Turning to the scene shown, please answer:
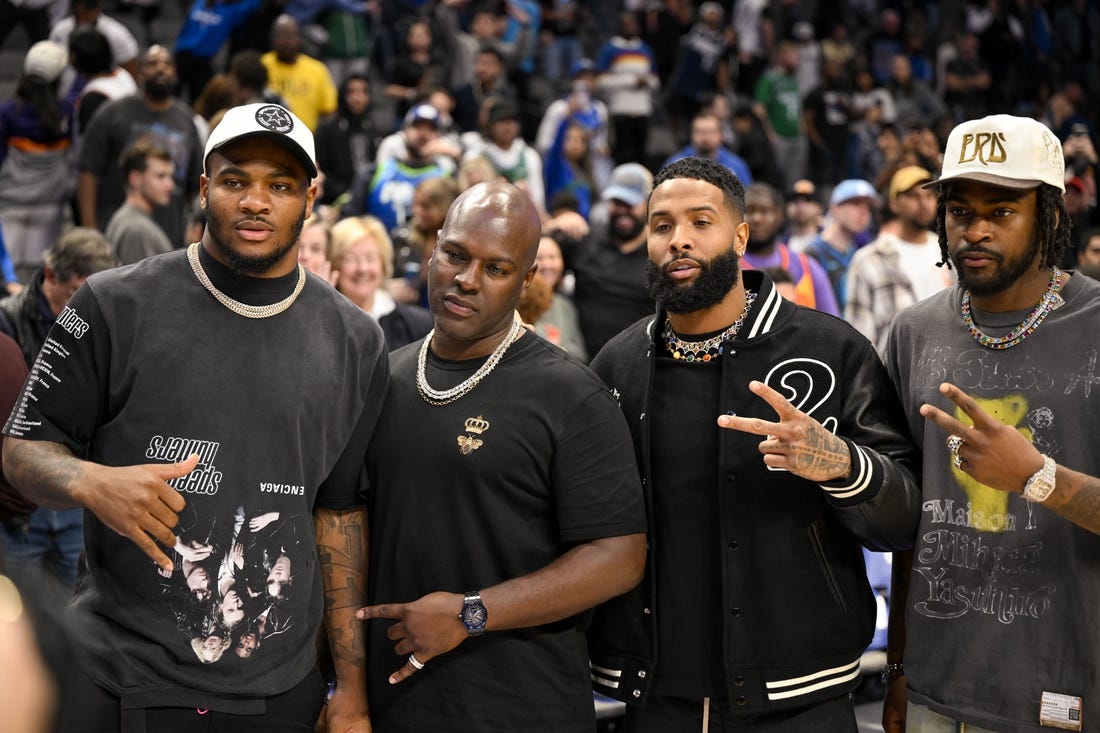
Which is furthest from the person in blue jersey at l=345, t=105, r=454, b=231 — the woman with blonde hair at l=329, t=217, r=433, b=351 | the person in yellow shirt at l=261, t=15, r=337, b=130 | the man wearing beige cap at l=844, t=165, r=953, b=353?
the man wearing beige cap at l=844, t=165, r=953, b=353

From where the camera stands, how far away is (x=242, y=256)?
3.34 m

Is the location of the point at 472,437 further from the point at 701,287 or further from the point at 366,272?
the point at 366,272

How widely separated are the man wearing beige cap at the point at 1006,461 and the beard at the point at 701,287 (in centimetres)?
56

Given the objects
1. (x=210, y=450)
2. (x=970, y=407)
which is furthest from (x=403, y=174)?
(x=970, y=407)

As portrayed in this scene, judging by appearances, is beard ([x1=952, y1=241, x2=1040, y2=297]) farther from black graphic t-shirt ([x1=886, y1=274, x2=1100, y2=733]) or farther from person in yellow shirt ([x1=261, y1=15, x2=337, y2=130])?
person in yellow shirt ([x1=261, y1=15, x2=337, y2=130])

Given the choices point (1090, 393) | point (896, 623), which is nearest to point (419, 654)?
point (896, 623)

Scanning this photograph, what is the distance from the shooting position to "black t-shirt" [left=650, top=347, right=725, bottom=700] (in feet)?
11.8

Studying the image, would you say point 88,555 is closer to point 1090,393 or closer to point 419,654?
point 419,654

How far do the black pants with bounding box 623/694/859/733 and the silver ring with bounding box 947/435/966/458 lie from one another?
0.73 meters

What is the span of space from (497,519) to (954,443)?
1.16 meters

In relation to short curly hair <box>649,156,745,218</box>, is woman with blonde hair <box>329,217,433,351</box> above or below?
below

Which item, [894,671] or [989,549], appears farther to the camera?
[894,671]

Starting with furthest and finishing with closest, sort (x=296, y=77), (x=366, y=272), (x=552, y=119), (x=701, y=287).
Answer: (x=552, y=119) < (x=296, y=77) < (x=366, y=272) < (x=701, y=287)

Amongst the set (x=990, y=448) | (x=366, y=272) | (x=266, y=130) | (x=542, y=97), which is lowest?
(x=990, y=448)
